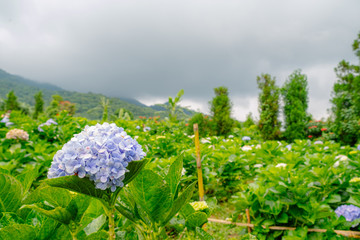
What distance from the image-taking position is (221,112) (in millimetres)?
11984

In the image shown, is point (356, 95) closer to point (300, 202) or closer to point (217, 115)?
point (217, 115)

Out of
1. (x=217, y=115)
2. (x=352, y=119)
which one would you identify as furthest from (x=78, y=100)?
(x=352, y=119)

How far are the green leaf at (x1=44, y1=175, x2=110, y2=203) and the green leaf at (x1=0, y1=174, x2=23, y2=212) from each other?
0.21m

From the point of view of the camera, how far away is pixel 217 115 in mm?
12016

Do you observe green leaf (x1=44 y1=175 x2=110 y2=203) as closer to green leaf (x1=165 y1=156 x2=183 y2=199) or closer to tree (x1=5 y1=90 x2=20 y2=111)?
green leaf (x1=165 y1=156 x2=183 y2=199)

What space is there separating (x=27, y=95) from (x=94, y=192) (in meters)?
89.4

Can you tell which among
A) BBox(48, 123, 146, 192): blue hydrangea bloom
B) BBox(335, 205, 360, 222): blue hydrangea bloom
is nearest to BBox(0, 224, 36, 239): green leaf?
BBox(48, 123, 146, 192): blue hydrangea bloom

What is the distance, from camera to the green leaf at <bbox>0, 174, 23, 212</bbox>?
0.66 meters

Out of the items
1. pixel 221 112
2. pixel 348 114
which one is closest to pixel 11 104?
pixel 221 112

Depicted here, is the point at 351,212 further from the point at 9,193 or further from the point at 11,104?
the point at 11,104

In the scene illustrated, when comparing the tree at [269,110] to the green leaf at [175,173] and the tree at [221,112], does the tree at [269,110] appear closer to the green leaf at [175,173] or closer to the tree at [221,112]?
the tree at [221,112]

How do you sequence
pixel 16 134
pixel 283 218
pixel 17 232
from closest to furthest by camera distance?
pixel 17 232
pixel 283 218
pixel 16 134

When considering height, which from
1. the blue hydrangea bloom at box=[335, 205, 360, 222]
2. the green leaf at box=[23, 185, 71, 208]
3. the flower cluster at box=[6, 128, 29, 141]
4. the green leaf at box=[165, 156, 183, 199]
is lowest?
the flower cluster at box=[6, 128, 29, 141]

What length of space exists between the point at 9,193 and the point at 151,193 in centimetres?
42
